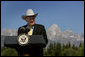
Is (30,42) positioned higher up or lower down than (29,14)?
lower down

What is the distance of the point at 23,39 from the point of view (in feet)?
29.2

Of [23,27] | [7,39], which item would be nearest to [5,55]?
[7,39]

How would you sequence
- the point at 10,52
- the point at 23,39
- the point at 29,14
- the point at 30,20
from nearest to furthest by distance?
1. the point at 10,52
2. the point at 23,39
3. the point at 30,20
4. the point at 29,14

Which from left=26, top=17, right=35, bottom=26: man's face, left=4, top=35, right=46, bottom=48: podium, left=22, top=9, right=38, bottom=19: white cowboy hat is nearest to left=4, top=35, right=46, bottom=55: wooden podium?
left=4, top=35, right=46, bottom=48: podium

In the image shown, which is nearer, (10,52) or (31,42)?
(10,52)

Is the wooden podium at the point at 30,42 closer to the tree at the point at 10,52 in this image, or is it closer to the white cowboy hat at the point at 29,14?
the tree at the point at 10,52

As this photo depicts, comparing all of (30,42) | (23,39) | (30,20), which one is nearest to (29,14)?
(30,20)

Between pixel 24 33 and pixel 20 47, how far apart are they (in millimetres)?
493

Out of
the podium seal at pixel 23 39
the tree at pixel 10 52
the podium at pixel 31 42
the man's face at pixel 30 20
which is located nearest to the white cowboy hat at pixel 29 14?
the man's face at pixel 30 20

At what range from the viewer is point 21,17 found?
32.3 feet

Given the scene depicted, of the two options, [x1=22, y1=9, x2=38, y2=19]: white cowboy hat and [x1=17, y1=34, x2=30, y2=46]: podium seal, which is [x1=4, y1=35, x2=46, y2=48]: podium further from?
[x1=22, y1=9, x2=38, y2=19]: white cowboy hat

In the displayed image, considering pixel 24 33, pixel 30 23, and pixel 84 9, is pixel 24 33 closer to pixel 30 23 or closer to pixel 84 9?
pixel 30 23

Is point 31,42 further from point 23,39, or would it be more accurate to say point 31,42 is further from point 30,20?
point 30,20

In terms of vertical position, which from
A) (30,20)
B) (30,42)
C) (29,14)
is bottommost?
(30,42)
